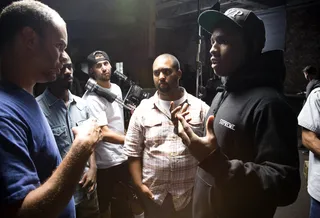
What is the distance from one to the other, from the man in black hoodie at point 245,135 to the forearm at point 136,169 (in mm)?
618

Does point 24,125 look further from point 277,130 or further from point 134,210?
point 134,210

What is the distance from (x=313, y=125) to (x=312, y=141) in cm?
11

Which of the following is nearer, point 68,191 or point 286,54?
point 68,191

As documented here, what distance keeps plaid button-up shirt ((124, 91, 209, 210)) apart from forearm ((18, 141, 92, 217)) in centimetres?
94

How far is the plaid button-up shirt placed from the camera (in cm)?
185

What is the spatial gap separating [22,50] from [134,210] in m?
2.16

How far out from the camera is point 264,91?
1.16m

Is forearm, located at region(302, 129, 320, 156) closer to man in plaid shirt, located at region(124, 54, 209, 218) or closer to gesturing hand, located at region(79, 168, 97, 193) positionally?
man in plaid shirt, located at region(124, 54, 209, 218)

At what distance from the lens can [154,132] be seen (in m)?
1.90

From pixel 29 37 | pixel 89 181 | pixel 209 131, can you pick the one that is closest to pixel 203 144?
pixel 209 131

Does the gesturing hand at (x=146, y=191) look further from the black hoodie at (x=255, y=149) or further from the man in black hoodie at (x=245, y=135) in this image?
the black hoodie at (x=255, y=149)

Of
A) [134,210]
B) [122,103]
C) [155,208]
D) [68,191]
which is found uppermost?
[68,191]

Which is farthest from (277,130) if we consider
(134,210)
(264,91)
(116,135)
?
(134,210)

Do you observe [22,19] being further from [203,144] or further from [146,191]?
[146,191]
